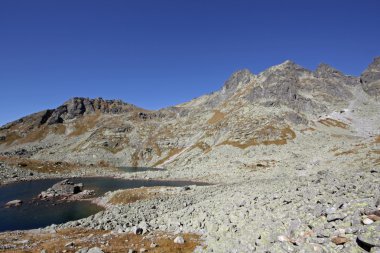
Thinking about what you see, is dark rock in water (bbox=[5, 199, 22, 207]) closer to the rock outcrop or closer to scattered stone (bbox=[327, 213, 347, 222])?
the rock outcrop

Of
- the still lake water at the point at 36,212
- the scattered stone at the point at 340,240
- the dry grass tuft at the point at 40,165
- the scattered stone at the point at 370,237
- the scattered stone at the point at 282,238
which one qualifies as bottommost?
the still lake water at the point at 36,212

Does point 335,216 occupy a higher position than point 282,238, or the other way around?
point 335,216

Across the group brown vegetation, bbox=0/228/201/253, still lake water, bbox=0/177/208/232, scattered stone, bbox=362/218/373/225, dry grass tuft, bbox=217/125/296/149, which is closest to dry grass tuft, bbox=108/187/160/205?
still lake water, bbox=0/177/208/232

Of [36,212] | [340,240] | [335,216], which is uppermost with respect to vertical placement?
[335,216]

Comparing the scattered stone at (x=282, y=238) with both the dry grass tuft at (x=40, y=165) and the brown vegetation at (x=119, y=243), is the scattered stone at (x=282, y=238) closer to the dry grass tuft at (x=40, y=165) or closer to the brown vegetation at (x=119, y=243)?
the brown vegetation at (x=119, y=243)

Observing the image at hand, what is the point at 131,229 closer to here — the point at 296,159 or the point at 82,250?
the point at 82,250

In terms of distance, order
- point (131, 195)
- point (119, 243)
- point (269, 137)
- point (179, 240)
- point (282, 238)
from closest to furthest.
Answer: point (282, 238) < point (179, 240) < point (119, 243) < point (131, 195) < point (269, 137)

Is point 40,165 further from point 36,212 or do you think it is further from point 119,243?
point 119,243

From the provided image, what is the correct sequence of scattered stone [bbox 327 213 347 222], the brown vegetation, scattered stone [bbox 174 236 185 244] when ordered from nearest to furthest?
scattered stone [bbox 327 213 347 222] < the brown vegetation < scattered stone [bbox 174 236 185 244]

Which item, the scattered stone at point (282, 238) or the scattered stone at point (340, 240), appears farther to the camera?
the scattered stone at point (282, 238)

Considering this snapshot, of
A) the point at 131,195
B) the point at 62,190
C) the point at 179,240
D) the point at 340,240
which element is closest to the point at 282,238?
the point at 340,240

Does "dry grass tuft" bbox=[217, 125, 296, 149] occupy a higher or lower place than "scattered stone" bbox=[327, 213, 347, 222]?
higher

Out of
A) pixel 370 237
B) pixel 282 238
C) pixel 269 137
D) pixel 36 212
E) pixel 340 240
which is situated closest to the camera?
pixel 370 237

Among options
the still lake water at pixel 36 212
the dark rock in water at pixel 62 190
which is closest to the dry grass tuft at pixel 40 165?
the still lake water at pixel 36 212
